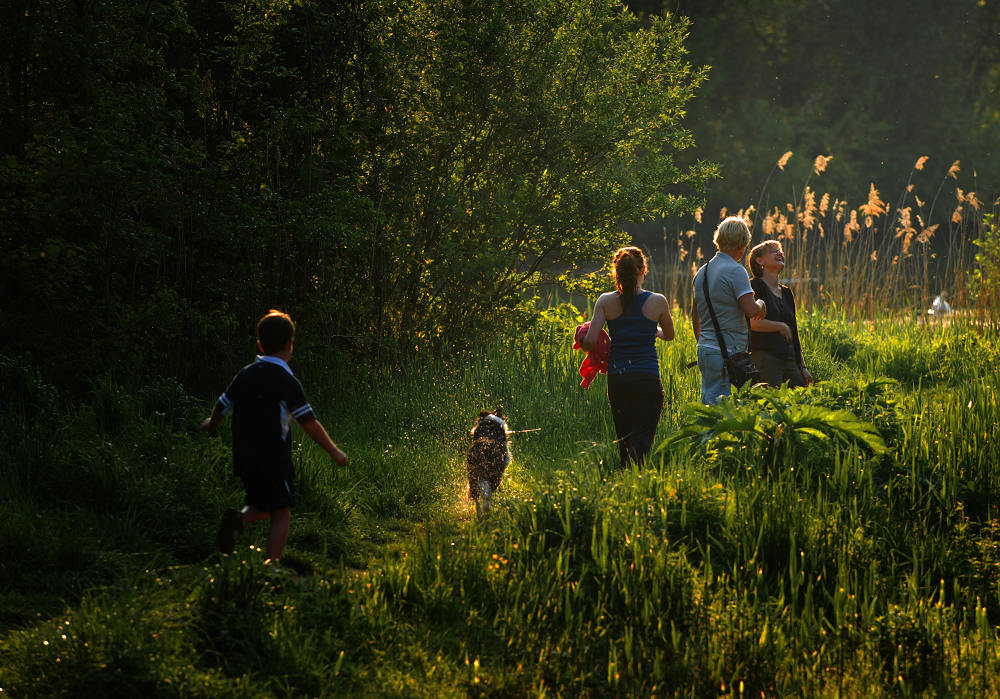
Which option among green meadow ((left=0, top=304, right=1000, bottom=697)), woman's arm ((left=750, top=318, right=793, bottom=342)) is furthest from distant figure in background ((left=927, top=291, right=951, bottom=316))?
woman's arm ((left=750, top=318, right=793, bottom=342))

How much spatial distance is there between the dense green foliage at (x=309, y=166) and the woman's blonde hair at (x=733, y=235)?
3895 millimetres

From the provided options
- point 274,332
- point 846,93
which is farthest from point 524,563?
point 846,93

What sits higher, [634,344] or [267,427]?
[634,344]

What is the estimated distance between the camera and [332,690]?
4156 millimetres

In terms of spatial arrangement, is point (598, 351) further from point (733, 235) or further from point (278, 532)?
point (278, 532)

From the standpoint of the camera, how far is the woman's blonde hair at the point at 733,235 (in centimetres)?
716

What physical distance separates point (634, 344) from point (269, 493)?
Result: 109 inches

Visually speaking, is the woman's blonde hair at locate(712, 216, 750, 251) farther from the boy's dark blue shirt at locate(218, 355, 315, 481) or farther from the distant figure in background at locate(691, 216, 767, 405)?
the boy's dark blue shirt at locate(218, 355, 315, 481)

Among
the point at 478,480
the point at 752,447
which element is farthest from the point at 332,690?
the point at 752,447

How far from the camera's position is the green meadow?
4.30m

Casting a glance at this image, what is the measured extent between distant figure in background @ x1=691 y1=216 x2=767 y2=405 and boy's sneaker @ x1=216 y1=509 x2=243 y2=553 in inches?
139

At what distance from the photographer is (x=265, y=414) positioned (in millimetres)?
5211

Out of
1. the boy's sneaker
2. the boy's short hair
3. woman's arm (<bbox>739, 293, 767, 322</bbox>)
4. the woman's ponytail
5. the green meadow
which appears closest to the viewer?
the green meadow

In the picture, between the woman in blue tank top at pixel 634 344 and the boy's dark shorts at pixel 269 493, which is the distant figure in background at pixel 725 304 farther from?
the boy's dark shorts at pixel 269 493
